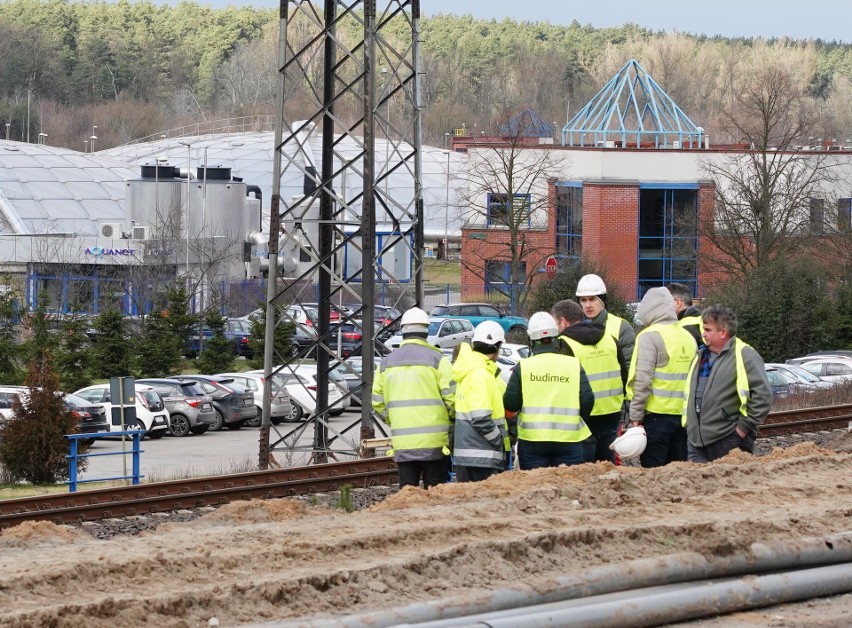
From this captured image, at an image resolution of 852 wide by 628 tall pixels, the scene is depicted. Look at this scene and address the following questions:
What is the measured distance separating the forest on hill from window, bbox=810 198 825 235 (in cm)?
7812

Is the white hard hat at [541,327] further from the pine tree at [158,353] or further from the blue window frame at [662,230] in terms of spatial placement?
the blue window frame at [662,230]

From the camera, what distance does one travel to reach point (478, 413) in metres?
10.6

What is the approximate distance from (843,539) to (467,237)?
56.7 meters

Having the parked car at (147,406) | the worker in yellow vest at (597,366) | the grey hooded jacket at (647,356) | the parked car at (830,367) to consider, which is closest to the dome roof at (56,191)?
the parked car at (147,406)

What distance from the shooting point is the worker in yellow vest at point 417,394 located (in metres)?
10.9

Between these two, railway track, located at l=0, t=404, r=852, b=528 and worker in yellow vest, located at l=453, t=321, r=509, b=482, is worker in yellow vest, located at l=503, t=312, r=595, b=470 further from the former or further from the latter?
railway track, located at l=0, t=404, r=852, b=528

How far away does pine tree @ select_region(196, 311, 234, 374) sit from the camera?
4344 centimetres

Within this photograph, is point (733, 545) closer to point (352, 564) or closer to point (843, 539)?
point (843, 539)

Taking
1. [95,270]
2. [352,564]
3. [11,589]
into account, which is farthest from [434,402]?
[95,270]

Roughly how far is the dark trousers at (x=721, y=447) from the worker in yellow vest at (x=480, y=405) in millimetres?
1637

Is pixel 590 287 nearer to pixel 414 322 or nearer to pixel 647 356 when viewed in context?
pixel 647 356

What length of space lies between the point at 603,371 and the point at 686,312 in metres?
1.49

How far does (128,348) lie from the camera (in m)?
42.2

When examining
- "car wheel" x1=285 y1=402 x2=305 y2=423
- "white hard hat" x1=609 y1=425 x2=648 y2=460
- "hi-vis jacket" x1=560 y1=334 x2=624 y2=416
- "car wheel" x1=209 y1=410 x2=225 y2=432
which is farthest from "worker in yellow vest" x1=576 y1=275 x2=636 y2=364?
"car wheel" x1=209 y1=410 x2=225 y2=432
